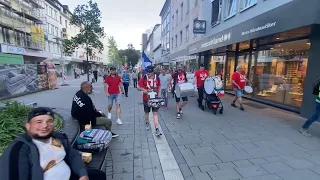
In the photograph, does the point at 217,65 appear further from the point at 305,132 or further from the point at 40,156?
the point at 40,156

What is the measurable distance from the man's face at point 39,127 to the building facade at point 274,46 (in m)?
5.63

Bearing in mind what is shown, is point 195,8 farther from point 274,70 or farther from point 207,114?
point 207,114

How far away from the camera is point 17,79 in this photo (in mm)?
11008

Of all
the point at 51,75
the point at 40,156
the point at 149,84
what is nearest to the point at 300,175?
the point at 149,84

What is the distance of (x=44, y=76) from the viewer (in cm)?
1409

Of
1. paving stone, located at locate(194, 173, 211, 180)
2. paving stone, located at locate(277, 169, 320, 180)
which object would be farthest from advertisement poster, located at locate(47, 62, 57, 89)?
paving stone, located at locate(277, 169, 320, 180)

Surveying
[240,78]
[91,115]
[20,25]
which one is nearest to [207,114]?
[240,78]

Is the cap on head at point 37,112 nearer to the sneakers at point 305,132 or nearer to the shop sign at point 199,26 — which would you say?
the sneakers at point 305,132

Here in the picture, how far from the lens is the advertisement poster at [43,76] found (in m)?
13.4

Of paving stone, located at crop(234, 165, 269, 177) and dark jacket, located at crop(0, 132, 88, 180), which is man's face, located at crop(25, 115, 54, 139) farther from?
paving stone, located at crop(234, 165, 269, 177)

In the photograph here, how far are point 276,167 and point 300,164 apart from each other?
50 cm

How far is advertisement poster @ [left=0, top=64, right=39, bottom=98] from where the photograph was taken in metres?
9.89

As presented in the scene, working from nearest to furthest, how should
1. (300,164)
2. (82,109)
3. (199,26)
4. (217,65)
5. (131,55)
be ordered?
(300,164) < (82,109) < (199,26) < (217,65) < (131,55)

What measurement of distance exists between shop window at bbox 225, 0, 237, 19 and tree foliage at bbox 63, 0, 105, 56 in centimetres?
925
